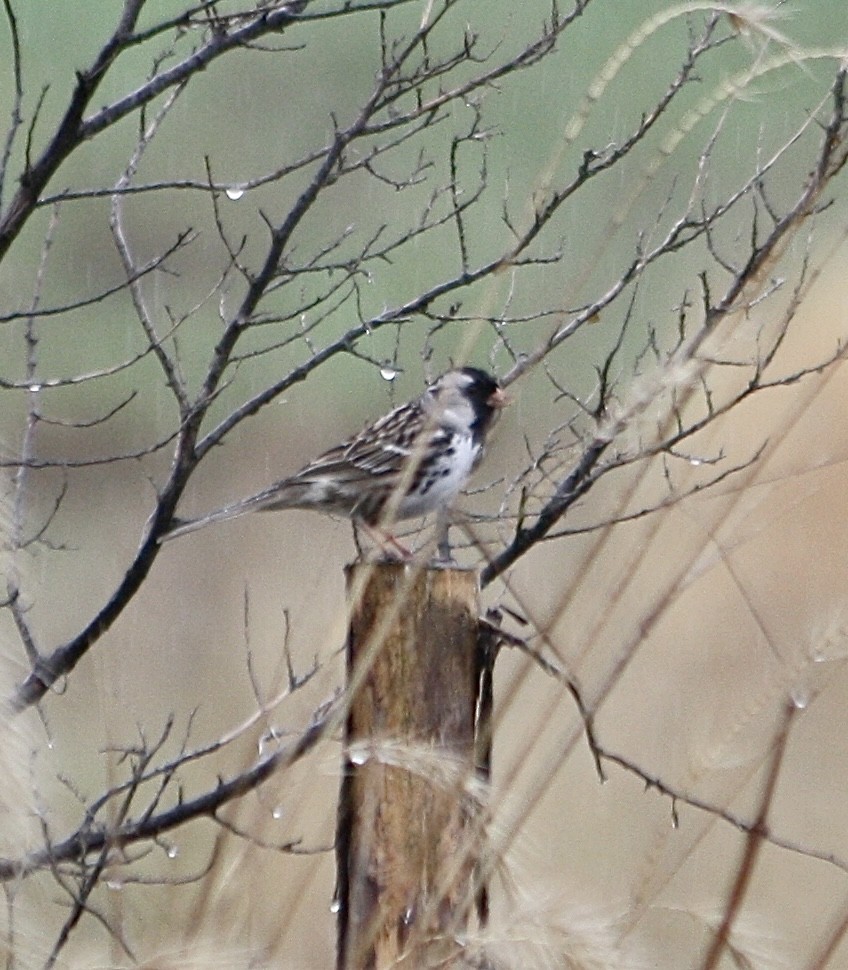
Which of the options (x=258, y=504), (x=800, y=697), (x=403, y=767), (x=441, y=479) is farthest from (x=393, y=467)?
(x=800, y=697)

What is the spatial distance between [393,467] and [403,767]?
2.80 metres

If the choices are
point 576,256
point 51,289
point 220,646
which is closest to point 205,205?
point 51,289

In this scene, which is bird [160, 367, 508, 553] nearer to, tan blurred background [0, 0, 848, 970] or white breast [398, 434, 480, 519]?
white breast [398, 434, 480, 519]

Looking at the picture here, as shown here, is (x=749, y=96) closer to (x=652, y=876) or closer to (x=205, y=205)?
(x=652, y=876)

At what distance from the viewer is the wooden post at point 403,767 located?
2529mm

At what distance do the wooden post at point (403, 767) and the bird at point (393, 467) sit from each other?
2.15 metres

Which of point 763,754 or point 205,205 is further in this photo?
point 205,205

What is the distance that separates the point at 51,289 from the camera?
70.4 feet

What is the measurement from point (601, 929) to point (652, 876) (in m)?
0.10

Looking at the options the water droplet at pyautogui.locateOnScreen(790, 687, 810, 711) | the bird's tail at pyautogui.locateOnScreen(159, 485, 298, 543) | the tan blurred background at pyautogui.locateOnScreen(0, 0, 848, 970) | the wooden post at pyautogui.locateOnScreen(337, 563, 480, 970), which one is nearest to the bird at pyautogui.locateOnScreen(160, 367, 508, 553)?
the bird's tail at pyautogui.locateOnScreen(159, 485, 298, 543)

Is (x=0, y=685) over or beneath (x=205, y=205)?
beneath

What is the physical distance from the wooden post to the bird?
7.05 feet

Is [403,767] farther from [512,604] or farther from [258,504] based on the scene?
[512,604]

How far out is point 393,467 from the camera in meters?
5.20
